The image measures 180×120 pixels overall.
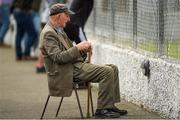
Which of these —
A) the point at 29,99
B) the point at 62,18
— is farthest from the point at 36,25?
the point at 62,18

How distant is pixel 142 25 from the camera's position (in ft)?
31.3

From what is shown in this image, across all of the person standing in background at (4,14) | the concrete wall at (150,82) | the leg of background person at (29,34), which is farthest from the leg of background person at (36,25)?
the concrete wall at (150,82)

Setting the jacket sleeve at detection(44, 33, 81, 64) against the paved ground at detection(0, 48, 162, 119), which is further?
the paved ground at detection(0, 48, 162, 119)

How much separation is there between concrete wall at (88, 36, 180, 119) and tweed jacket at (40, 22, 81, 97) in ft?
3.49

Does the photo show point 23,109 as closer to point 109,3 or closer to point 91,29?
point 109,3

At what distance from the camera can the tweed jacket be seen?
824cm

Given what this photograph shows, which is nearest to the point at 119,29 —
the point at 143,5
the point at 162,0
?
the point at 143,5

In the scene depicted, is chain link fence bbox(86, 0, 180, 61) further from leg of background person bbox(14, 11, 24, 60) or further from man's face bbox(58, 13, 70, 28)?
leg of background person bbox(14, 11, 24, 60)

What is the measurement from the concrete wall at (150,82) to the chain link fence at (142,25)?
15 cm

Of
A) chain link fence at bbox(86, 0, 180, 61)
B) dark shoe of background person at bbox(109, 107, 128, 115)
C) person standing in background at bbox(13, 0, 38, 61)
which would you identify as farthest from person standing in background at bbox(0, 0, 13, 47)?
dark shoe of background person at bbox(109, 107, 128, 115)

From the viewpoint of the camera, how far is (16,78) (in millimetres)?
13438

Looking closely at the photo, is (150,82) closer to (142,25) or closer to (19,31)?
(142,25)

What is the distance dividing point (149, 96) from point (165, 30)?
Result: 872mm

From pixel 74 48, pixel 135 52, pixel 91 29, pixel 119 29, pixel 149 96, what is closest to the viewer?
pixel 74 48
